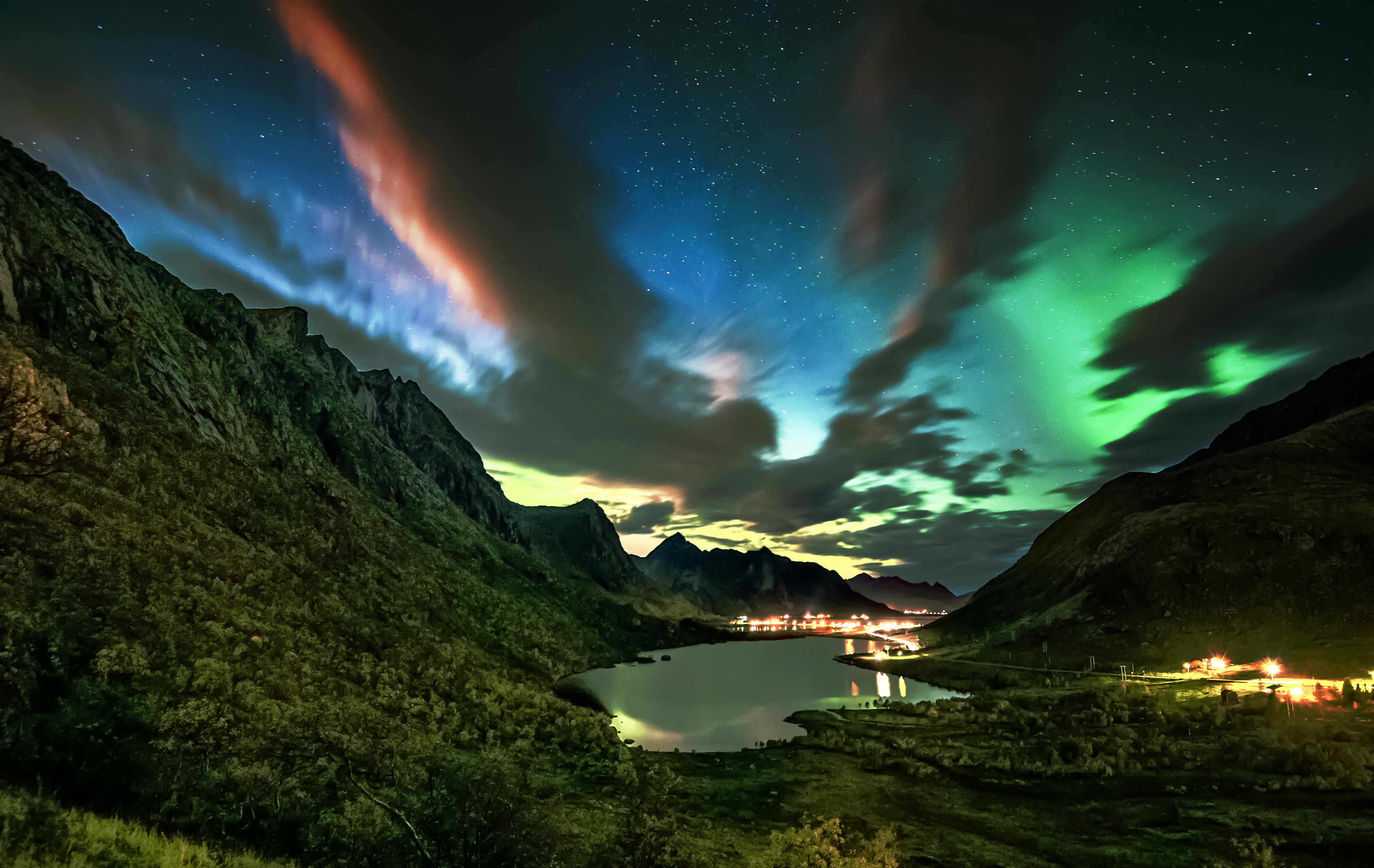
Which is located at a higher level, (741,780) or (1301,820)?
(1301,820)

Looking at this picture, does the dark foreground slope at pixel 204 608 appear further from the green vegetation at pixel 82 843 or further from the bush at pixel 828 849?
the bush at pixel 828 849

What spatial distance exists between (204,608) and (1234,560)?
445 feet

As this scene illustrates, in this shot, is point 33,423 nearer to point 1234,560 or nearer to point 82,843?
point 82,843

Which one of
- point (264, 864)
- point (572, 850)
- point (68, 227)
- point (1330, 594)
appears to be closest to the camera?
point (264, 864)

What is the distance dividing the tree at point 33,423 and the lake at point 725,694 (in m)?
44.5

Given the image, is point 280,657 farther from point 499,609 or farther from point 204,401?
point 499,609

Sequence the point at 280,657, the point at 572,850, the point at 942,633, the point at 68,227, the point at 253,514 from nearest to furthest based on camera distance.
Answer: the point at 572,850, the point at 280,657, the point at 253,514, the point at 68,227, the point at 942,633

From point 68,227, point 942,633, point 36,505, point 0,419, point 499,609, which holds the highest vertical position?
point 68,227

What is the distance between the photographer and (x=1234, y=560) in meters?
92.5

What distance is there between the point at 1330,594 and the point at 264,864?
4998 inches

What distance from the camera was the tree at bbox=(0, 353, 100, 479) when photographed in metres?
27.6

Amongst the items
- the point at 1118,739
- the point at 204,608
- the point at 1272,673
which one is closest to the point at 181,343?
the point at 204,608

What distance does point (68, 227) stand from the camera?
159 ft

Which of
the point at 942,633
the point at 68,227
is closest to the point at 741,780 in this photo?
the point at 68,227
